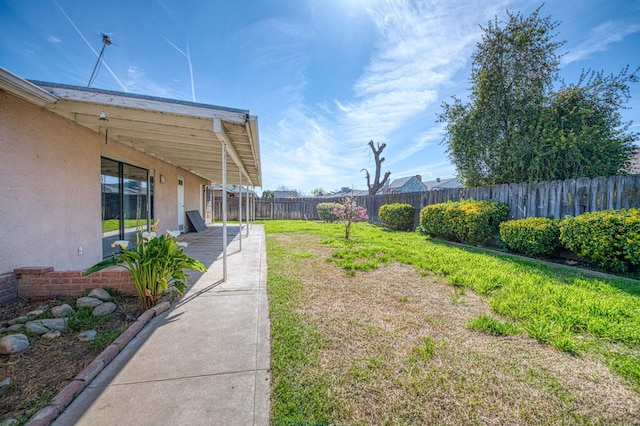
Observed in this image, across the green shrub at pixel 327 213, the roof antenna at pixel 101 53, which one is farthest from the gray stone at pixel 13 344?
the green shrub at pixel 327 213

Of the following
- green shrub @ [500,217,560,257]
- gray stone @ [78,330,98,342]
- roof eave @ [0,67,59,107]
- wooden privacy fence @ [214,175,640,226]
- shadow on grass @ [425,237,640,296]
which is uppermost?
roof eave @ [0,67,59,107]

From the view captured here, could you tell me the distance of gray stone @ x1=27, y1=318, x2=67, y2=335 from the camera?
2.39 meters

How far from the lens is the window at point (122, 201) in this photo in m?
4.98

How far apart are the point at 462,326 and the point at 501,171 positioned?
324 inches

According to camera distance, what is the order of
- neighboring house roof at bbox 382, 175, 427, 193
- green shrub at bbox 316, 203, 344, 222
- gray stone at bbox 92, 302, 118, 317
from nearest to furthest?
gray stone at bbox 92, 302, 118, 317, green shrub at bbox 316, 203, 344, 222, neighboring house roof at bbox 382, 175, 427, 193

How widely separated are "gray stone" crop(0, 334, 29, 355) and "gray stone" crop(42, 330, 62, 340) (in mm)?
127

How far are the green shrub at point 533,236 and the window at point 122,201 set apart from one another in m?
7.52

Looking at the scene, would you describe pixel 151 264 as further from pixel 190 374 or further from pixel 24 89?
pixel 24 89

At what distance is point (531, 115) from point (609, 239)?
19.1 ft

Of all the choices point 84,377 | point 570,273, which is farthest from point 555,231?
point 84,377

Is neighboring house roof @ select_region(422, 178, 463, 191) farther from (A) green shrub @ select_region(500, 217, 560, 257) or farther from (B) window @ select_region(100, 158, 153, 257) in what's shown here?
(B) window @ select_region(100, 158, 153, 257)

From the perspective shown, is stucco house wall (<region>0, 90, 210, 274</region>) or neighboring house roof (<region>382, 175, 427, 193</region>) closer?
stucco house wall (<region>0, 90, 210, 274</region>)

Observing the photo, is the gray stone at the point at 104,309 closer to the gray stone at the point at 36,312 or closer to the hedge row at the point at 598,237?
the gray stone at the point at 36,312

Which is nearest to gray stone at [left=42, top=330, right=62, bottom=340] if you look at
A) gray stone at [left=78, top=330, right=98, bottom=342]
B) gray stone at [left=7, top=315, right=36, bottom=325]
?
gray stone at [left=78, top=330, right=98, bottom=342]
